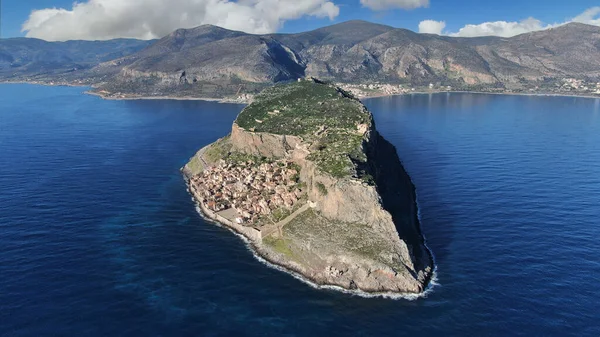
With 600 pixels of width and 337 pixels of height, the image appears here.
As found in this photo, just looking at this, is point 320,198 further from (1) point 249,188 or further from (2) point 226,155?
(2) point 226,155

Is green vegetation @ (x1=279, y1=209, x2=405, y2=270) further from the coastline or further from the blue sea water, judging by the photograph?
the blue sea water

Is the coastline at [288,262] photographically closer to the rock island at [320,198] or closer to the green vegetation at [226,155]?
the rock island at [320,198]

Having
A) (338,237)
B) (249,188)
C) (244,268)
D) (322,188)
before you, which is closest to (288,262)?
(244,268)

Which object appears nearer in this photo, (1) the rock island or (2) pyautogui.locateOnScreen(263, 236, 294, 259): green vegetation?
(1) the rock island

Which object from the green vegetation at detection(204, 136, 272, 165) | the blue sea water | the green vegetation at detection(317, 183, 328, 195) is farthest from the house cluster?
the green vegetation at detection(317, 183, 328, 195)

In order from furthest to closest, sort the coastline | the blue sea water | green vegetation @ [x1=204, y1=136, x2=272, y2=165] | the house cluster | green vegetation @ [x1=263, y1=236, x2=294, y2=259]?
Answer: 1. green vegetation @ [x1=204, y1=136, x2=272, y2=165]
2. the house cluster
3. green vegetation @ [x1=263, y1=236, x2=294, y2=259]
4. the coastline
5. the blue sea water
